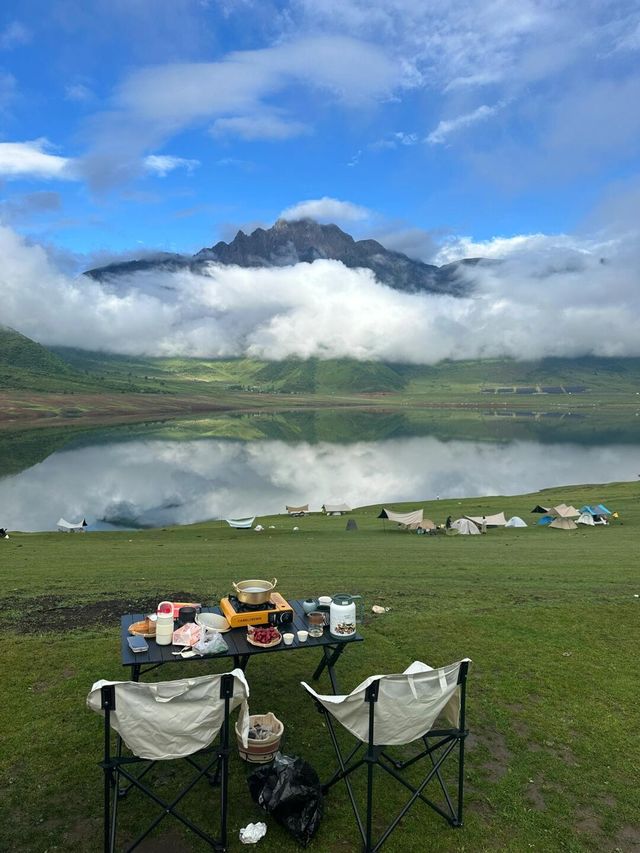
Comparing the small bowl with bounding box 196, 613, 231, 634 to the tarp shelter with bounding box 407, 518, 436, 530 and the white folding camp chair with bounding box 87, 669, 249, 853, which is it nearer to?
the white folding camp chair with bounding box 87, 669, 249, 853

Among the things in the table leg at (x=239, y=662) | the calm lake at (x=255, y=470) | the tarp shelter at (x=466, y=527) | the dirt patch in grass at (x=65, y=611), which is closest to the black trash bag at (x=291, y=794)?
the table leg at (x=239, y=662)

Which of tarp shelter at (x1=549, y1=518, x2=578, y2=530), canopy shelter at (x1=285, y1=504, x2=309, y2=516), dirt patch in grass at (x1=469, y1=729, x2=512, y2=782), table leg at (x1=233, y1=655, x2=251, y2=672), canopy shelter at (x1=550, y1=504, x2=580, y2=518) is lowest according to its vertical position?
canopy shelter at (x1=285, y1=504, x2=309, y2=516)

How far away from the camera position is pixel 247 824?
6.40 m

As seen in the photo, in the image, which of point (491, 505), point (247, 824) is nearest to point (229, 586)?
point (247, 824)

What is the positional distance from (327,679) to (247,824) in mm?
3728

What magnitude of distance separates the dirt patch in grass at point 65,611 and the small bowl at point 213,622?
20.7ft

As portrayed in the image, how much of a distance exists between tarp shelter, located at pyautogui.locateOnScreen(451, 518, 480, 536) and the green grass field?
550 inches

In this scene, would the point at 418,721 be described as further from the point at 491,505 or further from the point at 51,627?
the point at 491,505

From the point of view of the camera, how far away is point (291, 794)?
636 cm

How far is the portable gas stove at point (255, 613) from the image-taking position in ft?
26.2

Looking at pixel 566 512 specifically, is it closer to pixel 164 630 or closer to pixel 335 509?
Answer: pixel 335 509

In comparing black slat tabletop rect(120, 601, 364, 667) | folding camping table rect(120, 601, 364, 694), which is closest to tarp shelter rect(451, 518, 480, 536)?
folding camping table rect(120, 601, 364, 694)

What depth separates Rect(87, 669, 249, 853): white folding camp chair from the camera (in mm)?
5621

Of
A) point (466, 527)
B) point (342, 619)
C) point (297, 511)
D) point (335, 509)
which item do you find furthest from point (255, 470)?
point (342, 619)
